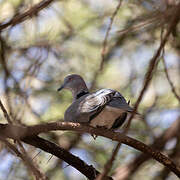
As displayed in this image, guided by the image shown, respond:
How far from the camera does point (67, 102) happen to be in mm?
5355

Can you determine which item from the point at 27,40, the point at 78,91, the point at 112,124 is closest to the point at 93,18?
the point at 27,40

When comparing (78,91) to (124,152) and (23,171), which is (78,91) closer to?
(23,171)

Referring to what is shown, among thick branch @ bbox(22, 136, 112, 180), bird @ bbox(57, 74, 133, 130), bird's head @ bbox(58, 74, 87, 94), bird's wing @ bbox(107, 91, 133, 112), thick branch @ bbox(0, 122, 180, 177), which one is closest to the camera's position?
thick branch @ bbox(0, 122, 180, 177)

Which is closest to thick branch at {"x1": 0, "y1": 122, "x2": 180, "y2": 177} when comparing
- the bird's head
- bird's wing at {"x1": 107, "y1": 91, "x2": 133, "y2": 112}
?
bird's wing at {"x1": 107, "y1": 91, "x2": 133, "y2": 112}

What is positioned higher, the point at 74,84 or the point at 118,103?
the point at 118,103

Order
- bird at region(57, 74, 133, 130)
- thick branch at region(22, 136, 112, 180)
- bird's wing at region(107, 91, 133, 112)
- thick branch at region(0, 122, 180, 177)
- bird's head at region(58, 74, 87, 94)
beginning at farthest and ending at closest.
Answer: bird's head at region(58, 74, 87, 94) < bird at region(57, 74, 133, 130) < bird's wing at region(107, 91, 133, 112) < thick branch at region(22, 136, 112, 180) < thick branch at region(0, 122, 180, 177)

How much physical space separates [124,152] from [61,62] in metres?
1.44

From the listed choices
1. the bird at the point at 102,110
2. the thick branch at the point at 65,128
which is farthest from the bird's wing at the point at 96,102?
the thick branch at the point at 65,128

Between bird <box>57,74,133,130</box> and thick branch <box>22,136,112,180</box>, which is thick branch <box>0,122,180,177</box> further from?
bird <box>57,74,133,130</box>

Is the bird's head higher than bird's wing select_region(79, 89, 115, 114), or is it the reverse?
bird's wing select_region(79, 89, 115, 114)

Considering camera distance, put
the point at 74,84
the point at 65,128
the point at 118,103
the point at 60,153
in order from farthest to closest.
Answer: the point at 74,84
the point at 118,103
the point at 60,153
the point at 65,128

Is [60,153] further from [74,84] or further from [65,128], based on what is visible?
[74,84]

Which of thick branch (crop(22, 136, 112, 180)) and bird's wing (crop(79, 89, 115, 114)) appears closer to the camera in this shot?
thick branch (crop(22, 136, 112, 180))

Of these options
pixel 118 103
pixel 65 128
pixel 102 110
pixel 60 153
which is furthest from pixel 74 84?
pixel 65 128
